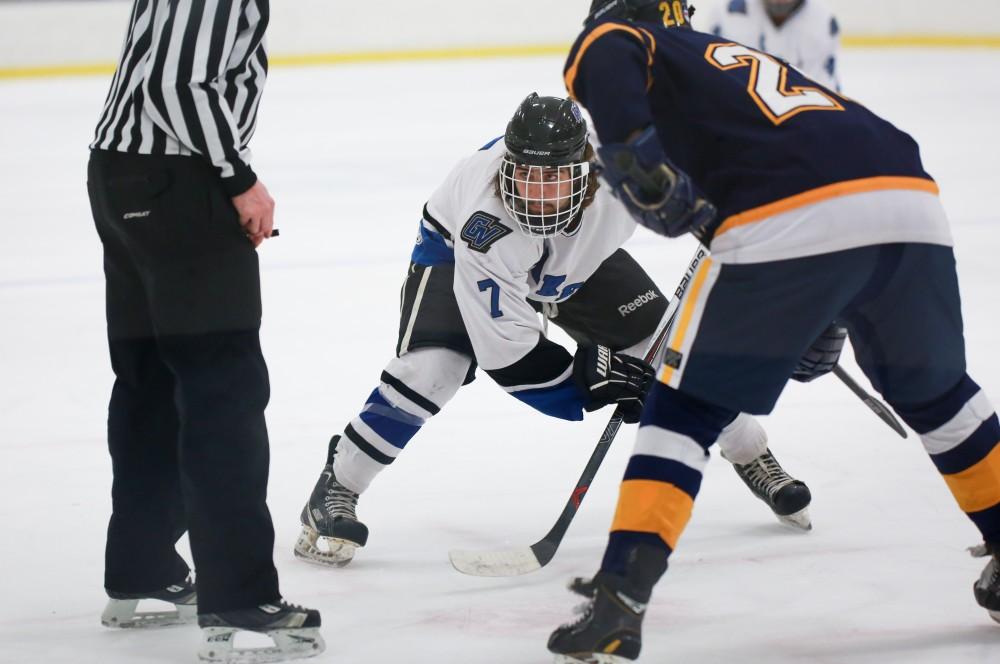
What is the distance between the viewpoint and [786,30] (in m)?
4.95

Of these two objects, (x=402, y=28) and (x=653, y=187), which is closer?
(x=653, y=187)

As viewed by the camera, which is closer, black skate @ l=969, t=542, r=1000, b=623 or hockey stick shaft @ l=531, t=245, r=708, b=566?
black skate @ l=969, t=542, r=1000, b=623

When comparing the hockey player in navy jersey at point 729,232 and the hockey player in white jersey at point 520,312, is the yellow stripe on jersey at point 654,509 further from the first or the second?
the hockey player in white jersey at point 520,312

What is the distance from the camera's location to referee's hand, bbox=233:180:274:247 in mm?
1832

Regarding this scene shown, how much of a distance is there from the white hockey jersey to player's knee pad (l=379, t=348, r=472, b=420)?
109mm

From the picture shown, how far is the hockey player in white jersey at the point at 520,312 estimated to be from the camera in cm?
222

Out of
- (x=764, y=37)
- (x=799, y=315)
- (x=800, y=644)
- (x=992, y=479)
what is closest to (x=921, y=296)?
(x=799, y=315)

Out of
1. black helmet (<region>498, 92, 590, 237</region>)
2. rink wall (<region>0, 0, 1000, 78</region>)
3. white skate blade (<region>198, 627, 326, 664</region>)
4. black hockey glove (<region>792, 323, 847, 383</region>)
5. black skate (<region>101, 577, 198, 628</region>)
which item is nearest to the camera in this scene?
white skate blade (<region>198, 627, 326, 664</region>)

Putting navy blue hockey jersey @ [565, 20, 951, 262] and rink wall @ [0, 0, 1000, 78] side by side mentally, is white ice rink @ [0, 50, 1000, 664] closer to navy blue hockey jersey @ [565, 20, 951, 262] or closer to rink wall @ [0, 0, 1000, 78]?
navy blue hockey jersey @ [565, 20, 951, 262]

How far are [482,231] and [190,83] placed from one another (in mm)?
640

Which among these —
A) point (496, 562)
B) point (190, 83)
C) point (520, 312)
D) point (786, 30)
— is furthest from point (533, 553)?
point (786, 30)

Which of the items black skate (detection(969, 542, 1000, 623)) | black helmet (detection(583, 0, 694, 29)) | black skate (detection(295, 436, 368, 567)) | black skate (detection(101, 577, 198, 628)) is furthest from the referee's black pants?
black skate (detection(969, 542, 1000, 623))

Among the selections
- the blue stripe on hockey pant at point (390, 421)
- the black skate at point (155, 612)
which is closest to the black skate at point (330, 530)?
the blue stripe on hockey pant at point (390, 421)

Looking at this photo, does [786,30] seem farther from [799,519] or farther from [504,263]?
[504,263]
